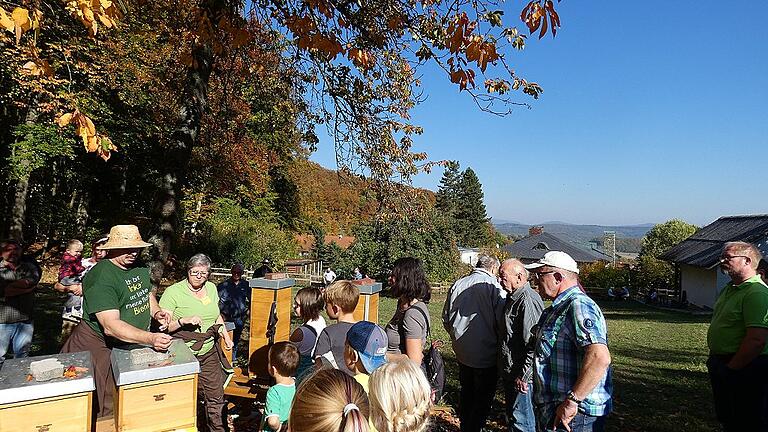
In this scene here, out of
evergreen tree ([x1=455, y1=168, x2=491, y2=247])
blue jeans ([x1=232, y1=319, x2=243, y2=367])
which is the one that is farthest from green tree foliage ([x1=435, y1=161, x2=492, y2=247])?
blue jeans ([x1=232, y1=319, x2=243, y2=367])

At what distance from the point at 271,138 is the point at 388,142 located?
26416 mm

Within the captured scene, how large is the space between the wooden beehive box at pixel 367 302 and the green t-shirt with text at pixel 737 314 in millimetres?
4137

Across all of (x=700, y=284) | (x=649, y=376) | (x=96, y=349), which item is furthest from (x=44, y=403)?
(x=700, y=284)

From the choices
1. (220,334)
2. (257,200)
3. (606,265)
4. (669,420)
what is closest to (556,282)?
(220,334)

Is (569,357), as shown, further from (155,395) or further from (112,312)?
(112,312)

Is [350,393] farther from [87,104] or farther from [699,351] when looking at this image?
[87,104]

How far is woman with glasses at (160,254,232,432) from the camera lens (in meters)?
4.52

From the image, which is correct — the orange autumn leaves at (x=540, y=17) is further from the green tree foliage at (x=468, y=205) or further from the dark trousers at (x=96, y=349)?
the green tree foliage at (x=468, y=205)

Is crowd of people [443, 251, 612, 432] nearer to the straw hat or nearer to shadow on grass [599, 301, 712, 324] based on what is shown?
the straw hat

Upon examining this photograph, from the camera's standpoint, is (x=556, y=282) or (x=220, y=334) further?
(x=220, y=334)

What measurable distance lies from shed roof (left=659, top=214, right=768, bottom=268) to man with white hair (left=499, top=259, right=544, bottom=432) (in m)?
28.2

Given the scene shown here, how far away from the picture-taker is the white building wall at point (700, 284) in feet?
93.0

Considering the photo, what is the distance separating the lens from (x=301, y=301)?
177 inches

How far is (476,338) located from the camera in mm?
4547
